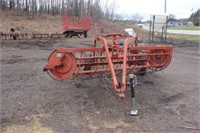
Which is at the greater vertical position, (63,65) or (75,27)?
(75,27)

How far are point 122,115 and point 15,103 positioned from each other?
6.05 feet

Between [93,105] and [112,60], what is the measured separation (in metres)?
1.40

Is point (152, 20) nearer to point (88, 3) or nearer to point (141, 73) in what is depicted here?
point (141, 73)

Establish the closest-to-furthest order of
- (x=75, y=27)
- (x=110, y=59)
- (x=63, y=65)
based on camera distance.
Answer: (x=110, y=59)
(x=63, y=65)
(x=75, y=27)

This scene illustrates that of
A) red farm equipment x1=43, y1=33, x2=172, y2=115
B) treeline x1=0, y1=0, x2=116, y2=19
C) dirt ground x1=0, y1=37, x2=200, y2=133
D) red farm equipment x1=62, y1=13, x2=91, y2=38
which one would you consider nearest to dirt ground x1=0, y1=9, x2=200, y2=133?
dirt ground x1=0, y1=37, x2=200, y2=133

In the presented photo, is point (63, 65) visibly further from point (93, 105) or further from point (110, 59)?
point (93, 105)

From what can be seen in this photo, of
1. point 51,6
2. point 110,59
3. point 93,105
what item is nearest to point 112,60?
point 110,59

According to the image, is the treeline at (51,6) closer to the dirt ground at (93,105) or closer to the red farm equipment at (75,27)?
the red farm equipment at (75,27)

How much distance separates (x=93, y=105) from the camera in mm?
4910

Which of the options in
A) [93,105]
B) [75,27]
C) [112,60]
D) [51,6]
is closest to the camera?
[93,105]

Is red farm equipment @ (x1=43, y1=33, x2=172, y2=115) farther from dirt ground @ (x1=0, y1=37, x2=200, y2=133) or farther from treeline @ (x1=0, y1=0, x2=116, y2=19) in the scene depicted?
treeline @ (x1=0, y1=0, x2=116, y2=19)

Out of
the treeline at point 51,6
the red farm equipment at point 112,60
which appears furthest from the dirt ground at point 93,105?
the treeline at point 51,6

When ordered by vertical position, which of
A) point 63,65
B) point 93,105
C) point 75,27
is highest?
point 75,27

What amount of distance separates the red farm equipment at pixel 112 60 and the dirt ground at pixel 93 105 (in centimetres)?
34
